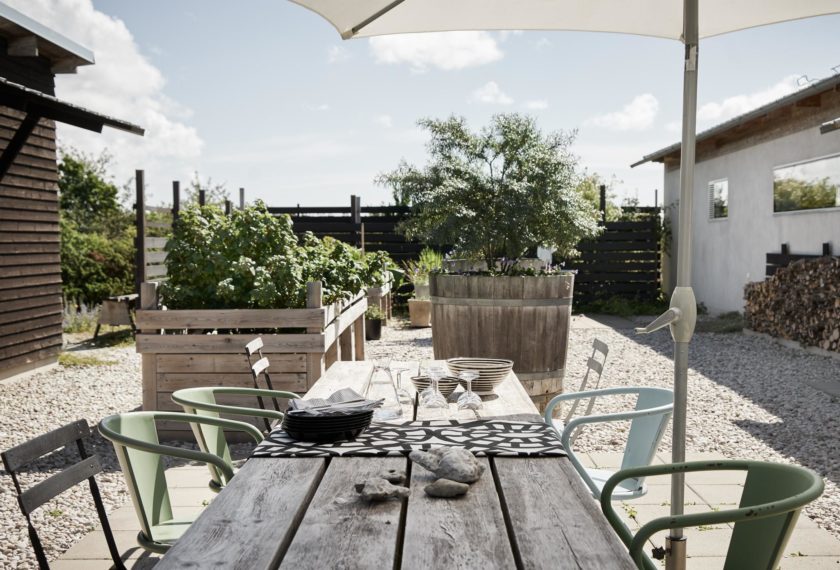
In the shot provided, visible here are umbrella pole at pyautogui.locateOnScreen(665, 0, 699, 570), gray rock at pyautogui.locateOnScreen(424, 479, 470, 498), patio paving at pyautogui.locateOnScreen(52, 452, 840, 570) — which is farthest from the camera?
patio paving at pyautogui.locateOnScreen(52, 452, 840, 570)

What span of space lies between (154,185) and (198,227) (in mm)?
20551

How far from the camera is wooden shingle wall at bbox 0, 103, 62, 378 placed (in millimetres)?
7891

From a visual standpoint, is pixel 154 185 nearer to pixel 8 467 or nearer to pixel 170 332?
pixel 170 332

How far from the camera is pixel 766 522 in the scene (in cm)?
187

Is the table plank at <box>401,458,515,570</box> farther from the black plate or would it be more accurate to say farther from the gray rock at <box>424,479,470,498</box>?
the black plate

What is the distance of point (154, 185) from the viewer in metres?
24.9

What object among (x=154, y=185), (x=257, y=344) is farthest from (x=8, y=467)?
(x=154, y=185)

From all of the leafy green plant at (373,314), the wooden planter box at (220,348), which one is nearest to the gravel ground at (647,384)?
the leafy green plant at (373,314)

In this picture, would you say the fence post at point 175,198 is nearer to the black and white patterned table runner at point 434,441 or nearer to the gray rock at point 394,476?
the black and white patterned table runner at point 434,441

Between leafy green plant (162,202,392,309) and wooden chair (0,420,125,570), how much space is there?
2998 millimetres

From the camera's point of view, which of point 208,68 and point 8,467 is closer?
point 8,467

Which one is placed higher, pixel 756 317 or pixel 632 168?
pixel 632 168

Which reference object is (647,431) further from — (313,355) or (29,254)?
(29,254)

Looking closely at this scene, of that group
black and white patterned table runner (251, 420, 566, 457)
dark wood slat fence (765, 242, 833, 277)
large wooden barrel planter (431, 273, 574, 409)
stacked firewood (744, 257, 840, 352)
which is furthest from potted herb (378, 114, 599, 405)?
dark wood slat fence (765, 242, 833, 277)
